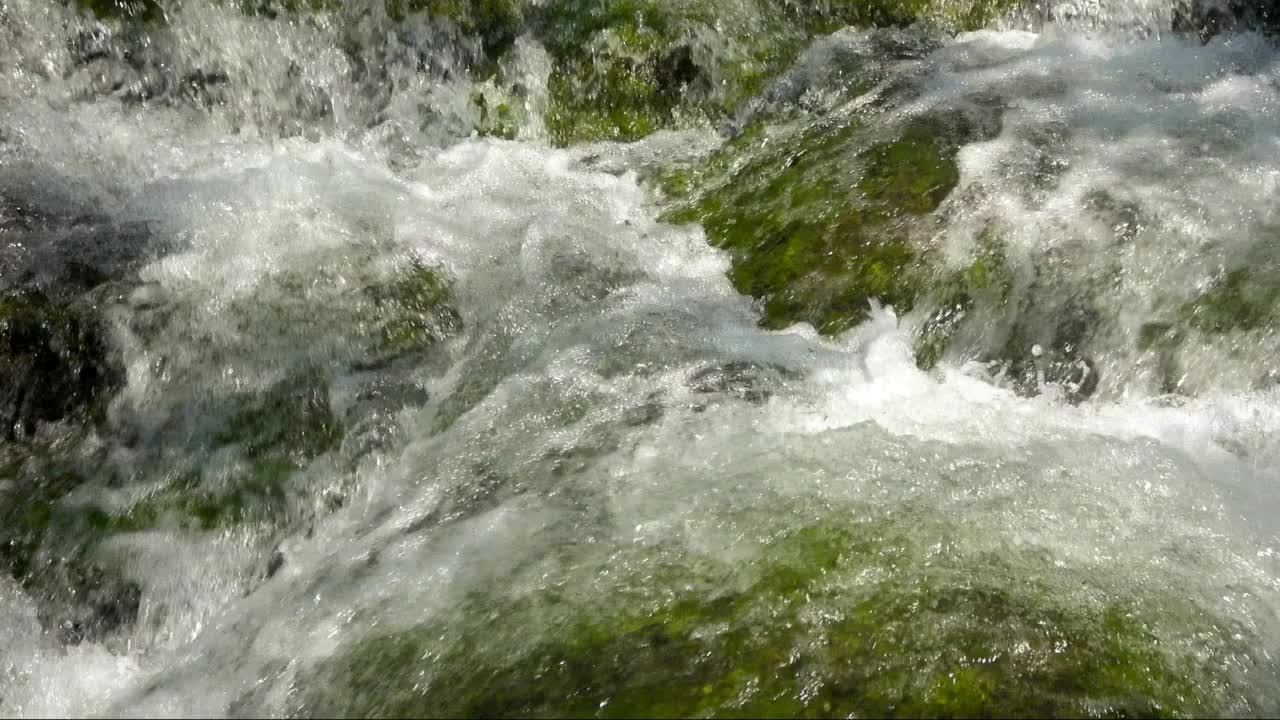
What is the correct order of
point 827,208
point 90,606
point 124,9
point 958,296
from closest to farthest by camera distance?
point 90,606, point 958,296, point 827,208, point 124,9

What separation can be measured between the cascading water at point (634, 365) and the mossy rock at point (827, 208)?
0.02 metres

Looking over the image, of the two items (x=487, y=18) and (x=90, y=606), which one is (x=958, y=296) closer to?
(x=487, y=18)

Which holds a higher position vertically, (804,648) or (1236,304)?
(1236,304)

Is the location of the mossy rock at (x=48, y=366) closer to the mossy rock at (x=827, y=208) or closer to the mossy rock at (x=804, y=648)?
the mossy rock at (x=804, y=648)

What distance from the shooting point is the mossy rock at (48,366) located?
4176 millimetres

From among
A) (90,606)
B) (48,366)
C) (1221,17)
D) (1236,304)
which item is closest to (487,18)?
(48,366)

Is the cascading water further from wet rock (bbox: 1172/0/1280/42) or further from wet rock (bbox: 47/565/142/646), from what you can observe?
wet rock (bbox: 1172/0/1280/42)

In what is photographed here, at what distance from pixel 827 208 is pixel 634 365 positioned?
1.48 meters

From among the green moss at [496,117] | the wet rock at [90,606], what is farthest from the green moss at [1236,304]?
the wet rock at [90,606]

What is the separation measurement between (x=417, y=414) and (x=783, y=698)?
88.9 inches

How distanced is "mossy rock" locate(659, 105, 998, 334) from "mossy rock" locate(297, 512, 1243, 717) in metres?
1.75

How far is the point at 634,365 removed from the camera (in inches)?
169

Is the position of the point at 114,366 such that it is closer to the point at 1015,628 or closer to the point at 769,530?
the point at 769,530

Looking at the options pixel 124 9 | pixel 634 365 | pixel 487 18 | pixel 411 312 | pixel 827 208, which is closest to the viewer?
pixel 634 365
